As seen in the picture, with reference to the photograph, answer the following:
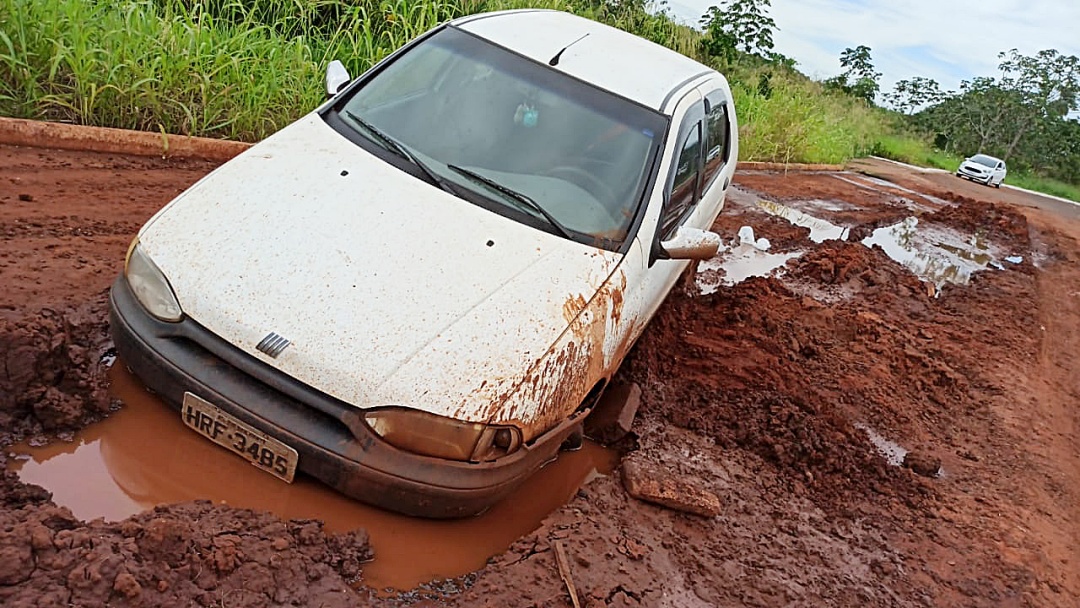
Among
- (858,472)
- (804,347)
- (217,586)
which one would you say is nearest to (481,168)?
(217,586)

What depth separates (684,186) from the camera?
4297mm

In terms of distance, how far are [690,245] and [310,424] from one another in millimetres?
1964

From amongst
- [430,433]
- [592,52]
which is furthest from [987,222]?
[430,433]

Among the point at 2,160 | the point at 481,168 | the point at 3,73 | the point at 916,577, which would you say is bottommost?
the point at 916,577

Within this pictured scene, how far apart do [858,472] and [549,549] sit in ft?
6.71

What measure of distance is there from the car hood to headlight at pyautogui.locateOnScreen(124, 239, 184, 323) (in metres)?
0.03

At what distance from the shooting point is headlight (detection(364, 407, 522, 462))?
102 inches

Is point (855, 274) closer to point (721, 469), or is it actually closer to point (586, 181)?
point (721, 469)

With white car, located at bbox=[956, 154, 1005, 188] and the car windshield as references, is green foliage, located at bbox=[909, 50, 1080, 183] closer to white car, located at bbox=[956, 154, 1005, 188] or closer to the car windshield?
white car, located at bbox=[956, 154, 1005, 188]

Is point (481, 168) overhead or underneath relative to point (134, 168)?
overhead

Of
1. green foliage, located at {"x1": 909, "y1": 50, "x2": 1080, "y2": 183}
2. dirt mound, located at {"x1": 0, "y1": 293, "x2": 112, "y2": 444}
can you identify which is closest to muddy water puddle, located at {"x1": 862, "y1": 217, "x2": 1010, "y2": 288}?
dirt mound, located at {"x1": 0, "y1": 293, "x2": 112, "y2": 444}

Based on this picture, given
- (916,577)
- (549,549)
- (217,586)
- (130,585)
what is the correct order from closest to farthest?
(130,585) → (217,586) → (549,549) → (916,577)

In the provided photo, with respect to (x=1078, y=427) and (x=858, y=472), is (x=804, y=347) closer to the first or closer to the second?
(x=858, y=472)

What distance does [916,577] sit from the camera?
140 inches
